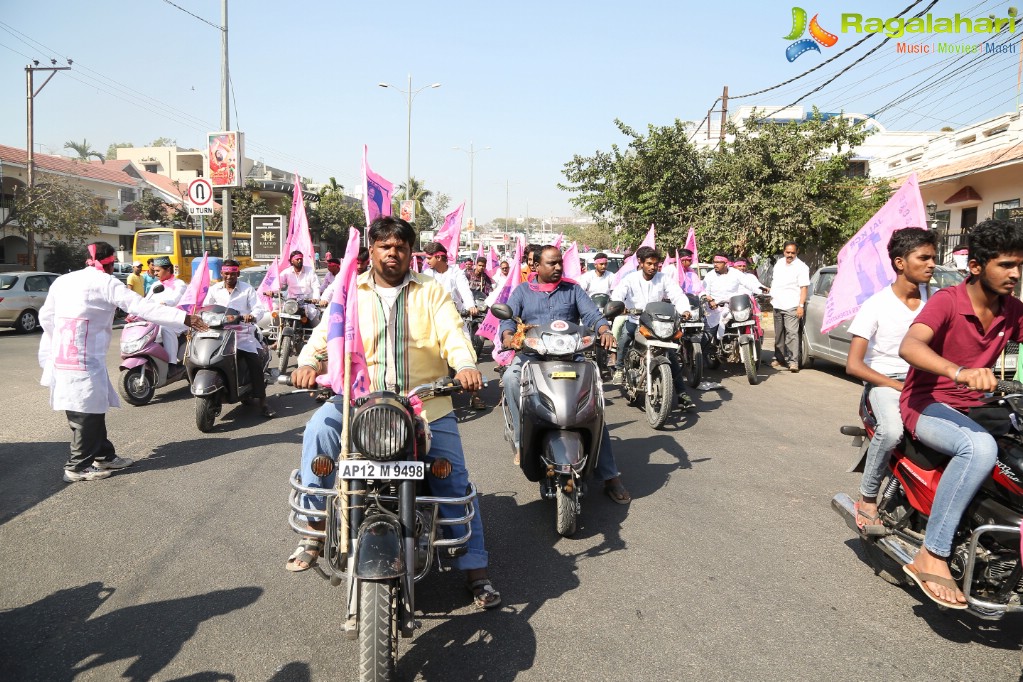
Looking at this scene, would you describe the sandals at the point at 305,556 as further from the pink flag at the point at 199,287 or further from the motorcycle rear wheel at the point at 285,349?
the motorcycle rear wheel at the point at 285,349

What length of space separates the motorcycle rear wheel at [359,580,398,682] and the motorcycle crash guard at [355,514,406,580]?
5 cm

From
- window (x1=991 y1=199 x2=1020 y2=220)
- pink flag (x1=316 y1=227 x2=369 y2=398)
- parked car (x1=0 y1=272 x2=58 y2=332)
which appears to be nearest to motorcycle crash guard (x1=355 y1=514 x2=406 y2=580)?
pink flag (x1=316 y1=227 x2=369 y2=398)

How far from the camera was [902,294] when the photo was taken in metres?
4.20

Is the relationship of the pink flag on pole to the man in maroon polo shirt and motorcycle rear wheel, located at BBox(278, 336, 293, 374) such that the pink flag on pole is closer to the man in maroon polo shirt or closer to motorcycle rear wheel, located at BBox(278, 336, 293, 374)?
motorcycle rear wheel, located at BBox(278, 336, 293, 374)

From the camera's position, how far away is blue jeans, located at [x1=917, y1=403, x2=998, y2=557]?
127 inches

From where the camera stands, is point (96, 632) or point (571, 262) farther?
point (571, 262)

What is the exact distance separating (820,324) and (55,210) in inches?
1155

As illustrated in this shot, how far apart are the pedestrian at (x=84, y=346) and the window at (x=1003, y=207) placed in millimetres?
17884

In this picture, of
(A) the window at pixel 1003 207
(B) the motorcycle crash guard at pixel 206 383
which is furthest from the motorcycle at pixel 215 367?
(A) the window at pixel 1003 207

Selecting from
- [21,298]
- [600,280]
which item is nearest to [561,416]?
[600,280]

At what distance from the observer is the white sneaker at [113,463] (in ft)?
19.5

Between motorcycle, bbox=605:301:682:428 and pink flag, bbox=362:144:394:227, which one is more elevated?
pink flag, bbox=362:144:394:227

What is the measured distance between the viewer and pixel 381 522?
2.98 m

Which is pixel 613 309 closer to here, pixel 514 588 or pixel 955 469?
pixel 514 588
